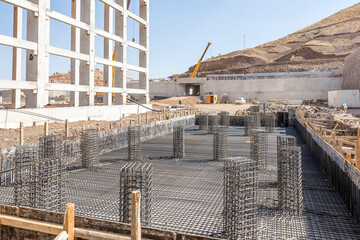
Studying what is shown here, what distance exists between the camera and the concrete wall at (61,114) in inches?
664

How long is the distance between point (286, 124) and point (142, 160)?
1760 centimetres

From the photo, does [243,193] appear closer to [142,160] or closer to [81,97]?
[142,160]

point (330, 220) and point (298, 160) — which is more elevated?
point (298, 160)

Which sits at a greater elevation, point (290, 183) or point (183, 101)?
point (183, 101)

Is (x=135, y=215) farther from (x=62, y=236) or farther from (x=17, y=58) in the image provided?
(x=17, y=58)

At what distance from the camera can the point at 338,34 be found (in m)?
89.9

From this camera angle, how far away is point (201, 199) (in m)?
6.45

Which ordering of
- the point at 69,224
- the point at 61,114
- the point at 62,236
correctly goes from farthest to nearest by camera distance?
the point at 61,114
the point at 69,224
the point at 62,236

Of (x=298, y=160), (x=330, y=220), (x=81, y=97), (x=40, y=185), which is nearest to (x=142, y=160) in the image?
(x=40, y=185)

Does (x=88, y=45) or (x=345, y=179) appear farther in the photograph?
(x=88, y=45)

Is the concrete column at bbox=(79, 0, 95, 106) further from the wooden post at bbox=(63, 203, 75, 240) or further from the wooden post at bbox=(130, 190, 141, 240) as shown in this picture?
the wooden post at bbox=(130, 190, 141, 240)

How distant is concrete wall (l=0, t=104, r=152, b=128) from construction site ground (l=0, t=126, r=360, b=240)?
10.4 metres

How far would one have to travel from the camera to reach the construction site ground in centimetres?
495

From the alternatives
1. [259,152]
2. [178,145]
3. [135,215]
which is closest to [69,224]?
[135,215]
